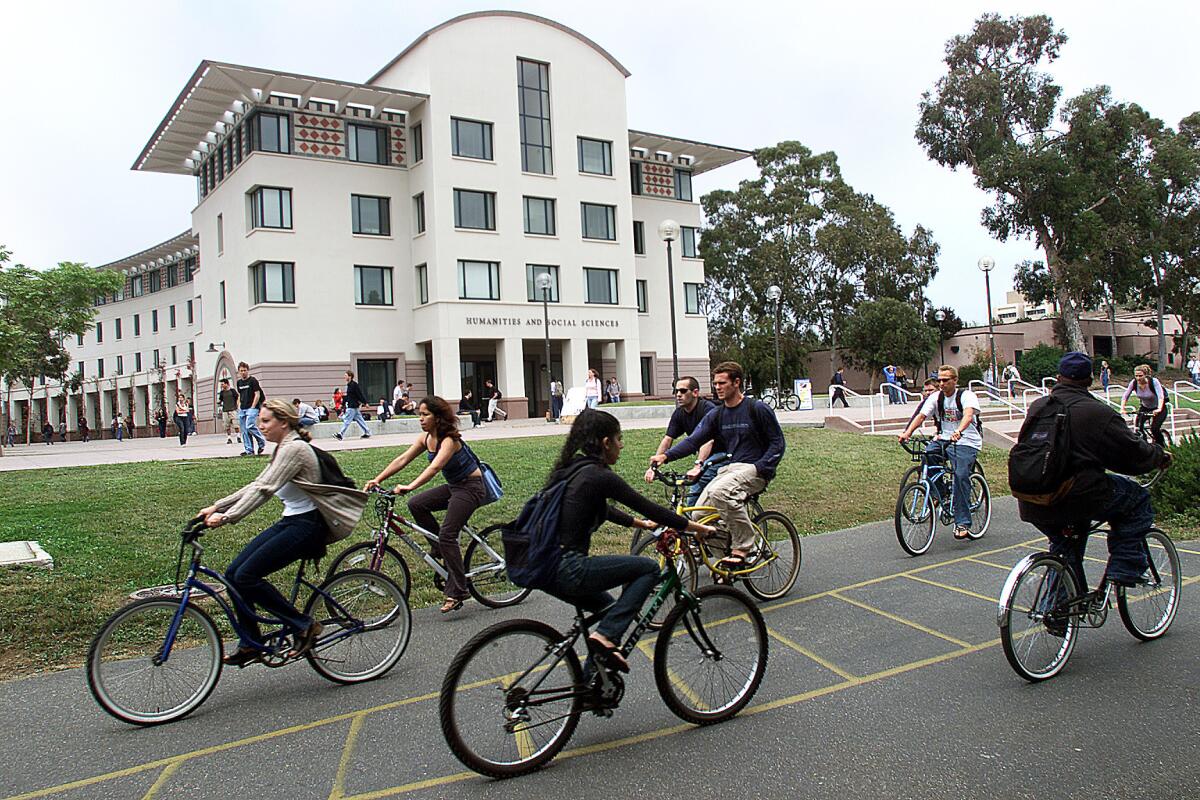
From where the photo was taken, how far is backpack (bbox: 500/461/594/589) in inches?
162

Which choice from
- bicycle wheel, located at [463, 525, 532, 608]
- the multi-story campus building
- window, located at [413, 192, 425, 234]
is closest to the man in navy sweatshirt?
bicycle wheel, located at [463, 525, 532, 608]

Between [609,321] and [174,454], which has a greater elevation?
[609,321]

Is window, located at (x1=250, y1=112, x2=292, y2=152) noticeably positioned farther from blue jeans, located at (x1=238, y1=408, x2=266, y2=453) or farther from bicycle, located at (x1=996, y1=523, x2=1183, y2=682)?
bicycle, located at (x1=996, y1=523, x2=1183, y2=682)

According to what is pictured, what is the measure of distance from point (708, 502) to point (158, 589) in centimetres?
439

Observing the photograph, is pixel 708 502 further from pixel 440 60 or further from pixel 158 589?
pixel 440 60

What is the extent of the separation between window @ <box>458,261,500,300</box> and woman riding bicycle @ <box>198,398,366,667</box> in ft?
106

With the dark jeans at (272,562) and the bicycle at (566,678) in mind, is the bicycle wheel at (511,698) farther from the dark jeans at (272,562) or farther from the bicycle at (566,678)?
the dark jeans at (272,562)

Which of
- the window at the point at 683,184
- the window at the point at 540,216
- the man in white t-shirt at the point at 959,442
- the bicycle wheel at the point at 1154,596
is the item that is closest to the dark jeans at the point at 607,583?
the bicycle wheel at the point at 1154,596

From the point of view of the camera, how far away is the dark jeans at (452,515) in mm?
6809

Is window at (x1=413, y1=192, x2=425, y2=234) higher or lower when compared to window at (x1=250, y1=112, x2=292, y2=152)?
lower

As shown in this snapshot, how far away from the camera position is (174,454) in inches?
791

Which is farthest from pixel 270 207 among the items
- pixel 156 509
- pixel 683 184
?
pixel 156 509

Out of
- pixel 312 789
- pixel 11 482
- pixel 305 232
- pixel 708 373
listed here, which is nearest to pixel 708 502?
pixel 312 789

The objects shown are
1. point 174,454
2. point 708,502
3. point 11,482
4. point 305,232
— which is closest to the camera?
point 708,502
